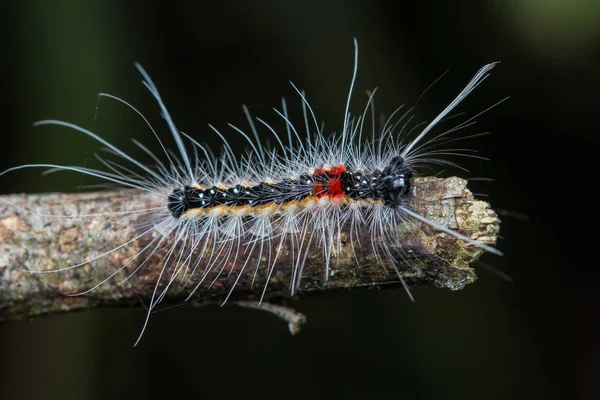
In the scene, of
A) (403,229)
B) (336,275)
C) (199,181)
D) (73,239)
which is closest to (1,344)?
(73,239)

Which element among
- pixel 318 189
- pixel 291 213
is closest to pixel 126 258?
pixel 291 213

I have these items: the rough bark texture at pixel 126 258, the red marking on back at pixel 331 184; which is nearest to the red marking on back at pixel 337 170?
the red marking on back at pixel 331 184

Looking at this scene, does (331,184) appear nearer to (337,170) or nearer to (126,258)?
(337,170)

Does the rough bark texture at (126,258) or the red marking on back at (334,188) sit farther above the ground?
the red marking on back at (334,188)

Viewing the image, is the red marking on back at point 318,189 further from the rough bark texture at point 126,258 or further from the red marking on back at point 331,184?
the rough bark texture at point 126,258

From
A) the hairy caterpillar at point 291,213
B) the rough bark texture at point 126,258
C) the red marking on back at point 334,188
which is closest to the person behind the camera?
the rough bark texture at point 126,258

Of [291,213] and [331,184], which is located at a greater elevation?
[331,184]

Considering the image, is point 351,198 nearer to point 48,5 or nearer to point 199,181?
point 199,181

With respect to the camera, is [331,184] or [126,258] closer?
[126,258]
